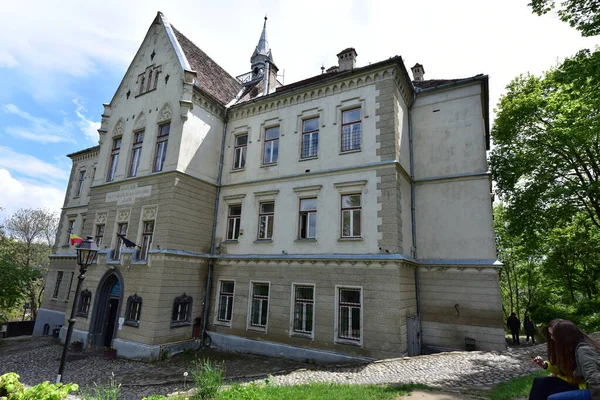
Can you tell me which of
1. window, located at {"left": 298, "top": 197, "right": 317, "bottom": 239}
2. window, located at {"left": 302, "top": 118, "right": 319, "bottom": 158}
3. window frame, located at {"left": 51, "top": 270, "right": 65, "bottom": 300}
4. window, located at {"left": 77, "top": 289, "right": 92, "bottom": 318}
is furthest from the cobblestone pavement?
window frame, located at {"left": 51, "top": 270, "right": 65, "bottom": 300}

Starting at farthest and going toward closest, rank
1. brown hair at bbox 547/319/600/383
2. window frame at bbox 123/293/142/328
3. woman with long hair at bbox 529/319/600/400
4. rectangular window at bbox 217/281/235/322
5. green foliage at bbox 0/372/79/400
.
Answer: rectangular window at bbox 217/281/235/322 → window frame at bbox 123/293/142/328 → green foliage at bbox 0/372/79/400 → brown hair at bbox 547/319/600/383 → woman with long hair at bbox 529/319/600/400

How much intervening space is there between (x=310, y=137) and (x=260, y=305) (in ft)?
29.1

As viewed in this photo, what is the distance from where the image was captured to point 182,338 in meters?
15.5

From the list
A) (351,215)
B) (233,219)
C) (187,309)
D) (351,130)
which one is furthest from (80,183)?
(351,215)

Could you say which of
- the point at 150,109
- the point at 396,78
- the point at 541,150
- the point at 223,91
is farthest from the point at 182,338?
the point at 541,150

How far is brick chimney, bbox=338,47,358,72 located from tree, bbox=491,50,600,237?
447 inches

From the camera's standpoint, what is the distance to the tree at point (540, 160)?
61.2ft

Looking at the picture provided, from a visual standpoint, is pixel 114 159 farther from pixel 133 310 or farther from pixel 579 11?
pixel 579 11

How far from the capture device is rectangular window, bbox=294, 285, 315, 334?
14.0 m

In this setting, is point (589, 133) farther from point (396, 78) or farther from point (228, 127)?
point (228, 127)

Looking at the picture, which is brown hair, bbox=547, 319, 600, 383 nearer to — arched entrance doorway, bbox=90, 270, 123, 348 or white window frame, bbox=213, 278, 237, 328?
white window frame, bbox=213, 278, 237, 328

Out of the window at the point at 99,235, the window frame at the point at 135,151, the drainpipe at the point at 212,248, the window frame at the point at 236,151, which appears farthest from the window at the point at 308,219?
the window at the point at 99,235

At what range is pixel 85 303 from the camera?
17734 millimetres

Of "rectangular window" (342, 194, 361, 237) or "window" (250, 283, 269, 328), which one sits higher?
"rectangular window" (342, 194, 361, 237)
